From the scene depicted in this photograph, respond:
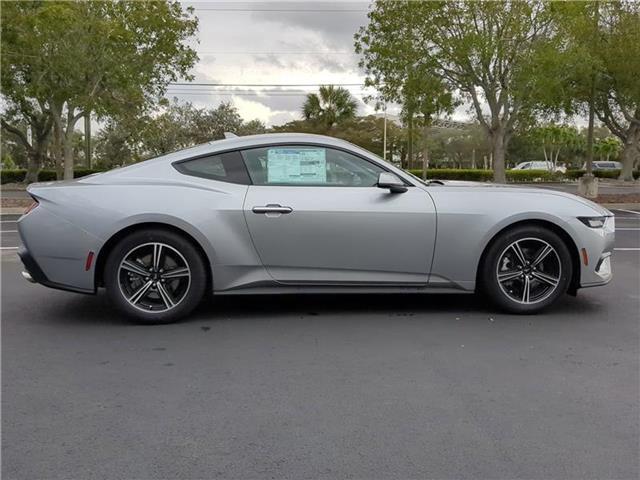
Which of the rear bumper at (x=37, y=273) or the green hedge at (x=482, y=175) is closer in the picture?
the rear bumper at (x=37, y=273)

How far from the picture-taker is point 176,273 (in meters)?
4.79

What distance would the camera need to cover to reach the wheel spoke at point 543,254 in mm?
4984

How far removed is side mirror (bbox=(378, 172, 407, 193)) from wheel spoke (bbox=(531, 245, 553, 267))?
3.98ft

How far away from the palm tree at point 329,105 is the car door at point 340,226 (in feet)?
133

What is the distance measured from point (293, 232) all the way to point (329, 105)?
134 feet

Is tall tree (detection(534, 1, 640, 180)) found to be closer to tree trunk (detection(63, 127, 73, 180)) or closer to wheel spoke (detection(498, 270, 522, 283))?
wheel spoke (detection(498, 270, 522, 283))

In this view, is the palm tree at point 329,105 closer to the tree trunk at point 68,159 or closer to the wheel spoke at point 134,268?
the tree trunk at point 68,159

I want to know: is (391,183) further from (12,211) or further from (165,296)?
(12,211)

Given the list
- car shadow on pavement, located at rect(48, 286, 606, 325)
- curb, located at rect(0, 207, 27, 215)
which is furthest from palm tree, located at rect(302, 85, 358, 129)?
car shadow on pavement, located at rect(48, 286, 606, 325)

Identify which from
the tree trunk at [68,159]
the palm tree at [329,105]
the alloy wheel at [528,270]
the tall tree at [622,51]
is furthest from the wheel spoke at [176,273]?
the palm tree at [329,105]

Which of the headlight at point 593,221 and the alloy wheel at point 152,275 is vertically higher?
the headlight at point 593,221

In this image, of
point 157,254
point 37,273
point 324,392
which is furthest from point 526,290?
point 37,273

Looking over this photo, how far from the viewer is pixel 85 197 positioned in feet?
15.6

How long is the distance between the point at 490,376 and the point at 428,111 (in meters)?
18.2
